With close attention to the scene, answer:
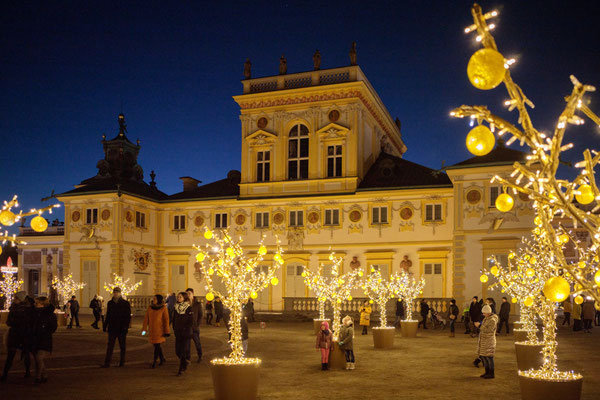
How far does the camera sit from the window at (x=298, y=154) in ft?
134

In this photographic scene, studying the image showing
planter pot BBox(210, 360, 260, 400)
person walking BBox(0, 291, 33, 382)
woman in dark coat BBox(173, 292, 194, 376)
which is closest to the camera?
planter pot BBox(210, 360, 260, 400)

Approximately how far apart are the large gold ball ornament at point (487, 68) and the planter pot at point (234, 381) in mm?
7790

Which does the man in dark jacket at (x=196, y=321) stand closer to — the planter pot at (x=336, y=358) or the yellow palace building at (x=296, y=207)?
the planter pot at (x=336, y=358)

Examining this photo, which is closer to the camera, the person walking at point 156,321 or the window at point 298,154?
the person walking at point 156,321

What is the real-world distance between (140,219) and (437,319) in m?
22.2

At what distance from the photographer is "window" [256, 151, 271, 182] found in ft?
136

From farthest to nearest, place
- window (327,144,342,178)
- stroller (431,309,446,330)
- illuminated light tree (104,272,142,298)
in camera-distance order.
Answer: window (327,144,342,178)
illuminated light tree (104,272,142,298)
stroller (431,309,446,330)

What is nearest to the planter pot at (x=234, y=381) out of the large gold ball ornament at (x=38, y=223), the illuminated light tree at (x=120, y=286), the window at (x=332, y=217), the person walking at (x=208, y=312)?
the large gold ball ornament at (x=38, y=223)

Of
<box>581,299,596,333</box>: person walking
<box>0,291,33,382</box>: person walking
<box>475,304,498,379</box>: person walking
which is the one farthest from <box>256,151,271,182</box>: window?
<box>0,291,33,382</box>: person walking

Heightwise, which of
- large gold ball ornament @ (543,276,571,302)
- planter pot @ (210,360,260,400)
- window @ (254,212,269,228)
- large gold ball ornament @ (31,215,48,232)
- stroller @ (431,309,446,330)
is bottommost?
stroller @ (431,309,446,330)

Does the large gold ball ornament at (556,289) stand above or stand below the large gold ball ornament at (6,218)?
below

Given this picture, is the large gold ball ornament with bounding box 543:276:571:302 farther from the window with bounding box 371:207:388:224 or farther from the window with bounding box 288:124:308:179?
the window with bounding box 288:124:308:179

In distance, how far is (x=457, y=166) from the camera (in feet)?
108

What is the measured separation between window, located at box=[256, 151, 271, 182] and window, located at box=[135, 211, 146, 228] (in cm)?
852
